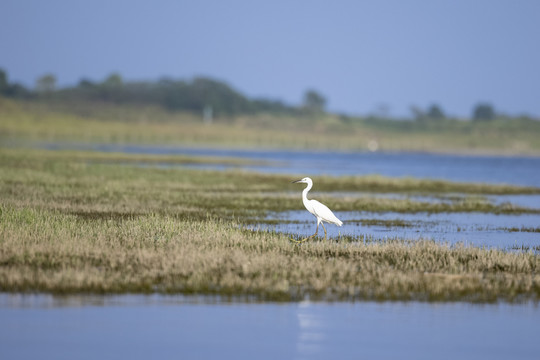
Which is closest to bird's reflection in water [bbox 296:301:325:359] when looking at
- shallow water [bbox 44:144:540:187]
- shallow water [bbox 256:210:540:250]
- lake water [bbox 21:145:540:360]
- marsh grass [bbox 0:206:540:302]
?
lake water [bbox 21:145:540:360]

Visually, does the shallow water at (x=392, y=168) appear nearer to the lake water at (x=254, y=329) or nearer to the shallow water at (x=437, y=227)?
the shallow water at (x=437, y=227)

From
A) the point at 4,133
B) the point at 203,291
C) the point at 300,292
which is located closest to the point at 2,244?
the point at 203,291

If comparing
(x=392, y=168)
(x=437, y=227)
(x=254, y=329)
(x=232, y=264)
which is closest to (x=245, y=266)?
(x=232, y=264)

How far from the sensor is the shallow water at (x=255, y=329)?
1203 cm

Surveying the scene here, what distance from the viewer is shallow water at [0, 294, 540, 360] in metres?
12.0

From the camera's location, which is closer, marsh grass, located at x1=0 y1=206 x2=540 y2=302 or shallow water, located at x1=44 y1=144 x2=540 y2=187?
marsh grass, located at x1=0 y1=206 x2=540 y2=302

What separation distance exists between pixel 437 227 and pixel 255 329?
16464mm

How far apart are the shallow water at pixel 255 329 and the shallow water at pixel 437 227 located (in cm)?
884

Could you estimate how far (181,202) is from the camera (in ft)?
110

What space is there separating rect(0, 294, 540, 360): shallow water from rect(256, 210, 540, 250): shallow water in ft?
29.0

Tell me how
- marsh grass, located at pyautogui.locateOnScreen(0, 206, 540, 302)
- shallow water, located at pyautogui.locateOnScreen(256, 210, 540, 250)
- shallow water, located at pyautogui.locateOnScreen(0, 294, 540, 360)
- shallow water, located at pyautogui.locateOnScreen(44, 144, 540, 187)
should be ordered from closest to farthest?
shallow water, located at pyautogui.locateOnScreen(0, 294, 540, 360) → marsh grass, located at pyautogui.locateOnScreen(0, 206, 540, 302) → shallow water, located at pyautogui.locateOnScreen(256, 210, 540, 250) → shallow water, located at pyautogui.locateOnScreen(44, 144, 540, 187)

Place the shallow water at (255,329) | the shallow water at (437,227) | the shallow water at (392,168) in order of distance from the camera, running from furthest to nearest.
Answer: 1. the shallow water at (392,168)
2. the shallow water at (437,227)
3. the shallow water at (255,329)

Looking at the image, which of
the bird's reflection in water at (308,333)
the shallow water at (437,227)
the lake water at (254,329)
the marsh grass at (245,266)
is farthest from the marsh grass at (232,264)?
the shallow water at (437,227)

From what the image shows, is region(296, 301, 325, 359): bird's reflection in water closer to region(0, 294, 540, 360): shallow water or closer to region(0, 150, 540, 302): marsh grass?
region(0, 294, 540, 360): shallow water
